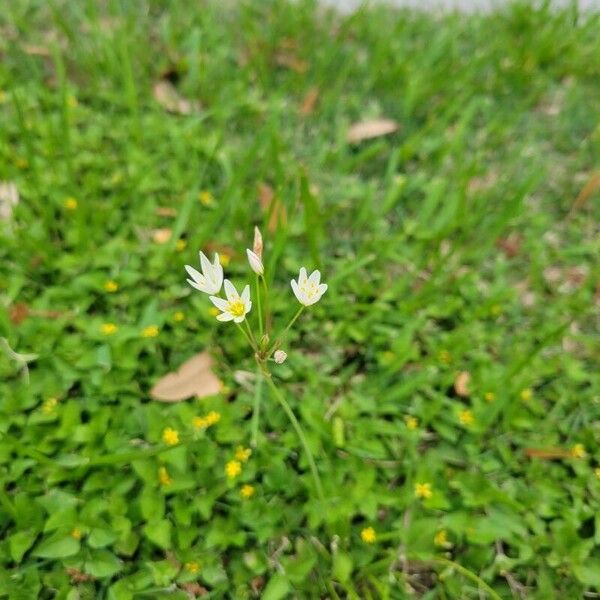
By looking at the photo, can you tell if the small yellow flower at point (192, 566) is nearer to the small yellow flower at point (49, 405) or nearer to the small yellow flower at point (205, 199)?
the small yellow flower at point (49, 405)

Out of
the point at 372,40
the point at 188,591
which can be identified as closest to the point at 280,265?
the point at 188,591

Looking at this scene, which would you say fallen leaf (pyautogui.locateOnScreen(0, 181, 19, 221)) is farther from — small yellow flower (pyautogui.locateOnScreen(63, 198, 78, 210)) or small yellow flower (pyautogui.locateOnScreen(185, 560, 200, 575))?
small yellow flower (pyautogui.locateOnScreen(185, 560, 200, 575))

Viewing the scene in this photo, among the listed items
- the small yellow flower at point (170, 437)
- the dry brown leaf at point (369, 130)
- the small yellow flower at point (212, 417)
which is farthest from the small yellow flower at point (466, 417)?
the dry brown leaf at point (369, 130)

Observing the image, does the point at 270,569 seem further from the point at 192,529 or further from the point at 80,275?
the point at 80,275

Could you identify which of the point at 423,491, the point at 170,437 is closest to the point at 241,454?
the point at 170,437

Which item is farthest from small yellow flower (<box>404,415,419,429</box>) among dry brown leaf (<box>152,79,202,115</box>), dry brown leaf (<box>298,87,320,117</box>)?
dry brown leaf (<box>152,79,202,115</box>)

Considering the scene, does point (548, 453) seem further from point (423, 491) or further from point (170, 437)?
point (170, 437)
